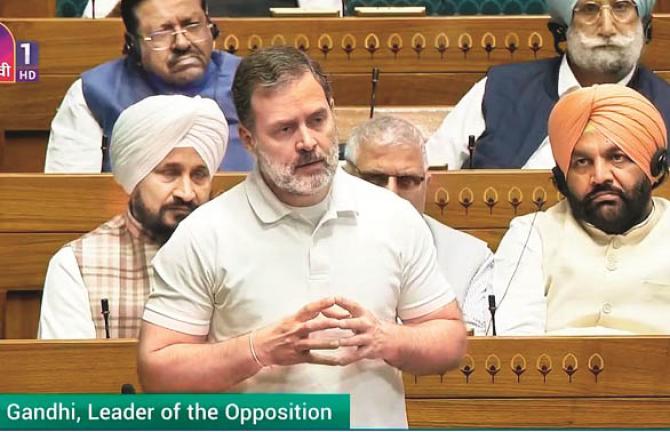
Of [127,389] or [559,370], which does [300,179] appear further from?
[559,370]

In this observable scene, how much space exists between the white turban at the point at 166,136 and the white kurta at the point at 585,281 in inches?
22.1

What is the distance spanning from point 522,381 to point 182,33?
3.75 ft

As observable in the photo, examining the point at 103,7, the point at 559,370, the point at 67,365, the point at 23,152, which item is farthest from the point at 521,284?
the point at 103,7

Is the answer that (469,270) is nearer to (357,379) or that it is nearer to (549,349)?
(549,349)

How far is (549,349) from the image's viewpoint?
308 cm

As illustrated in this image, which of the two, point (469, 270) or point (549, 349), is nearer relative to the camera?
point (549, 349)

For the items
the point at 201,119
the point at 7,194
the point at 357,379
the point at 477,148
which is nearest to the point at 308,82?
the point at 357,379

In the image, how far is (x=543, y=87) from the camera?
4078 mm

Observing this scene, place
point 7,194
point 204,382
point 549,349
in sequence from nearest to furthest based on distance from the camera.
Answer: point 204,382, point 549,349, point 7,194

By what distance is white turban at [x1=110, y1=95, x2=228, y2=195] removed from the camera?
319 cm

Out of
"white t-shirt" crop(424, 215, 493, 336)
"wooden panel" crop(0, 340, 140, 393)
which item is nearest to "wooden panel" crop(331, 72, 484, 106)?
"white t-shirt" crop(424, 215, 493, 336)

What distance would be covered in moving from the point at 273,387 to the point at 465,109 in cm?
183

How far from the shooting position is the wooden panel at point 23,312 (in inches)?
141

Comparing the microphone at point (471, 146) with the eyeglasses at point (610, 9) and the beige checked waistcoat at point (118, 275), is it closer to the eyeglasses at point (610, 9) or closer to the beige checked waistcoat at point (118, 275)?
the eyeglasses at point (610, 9)
